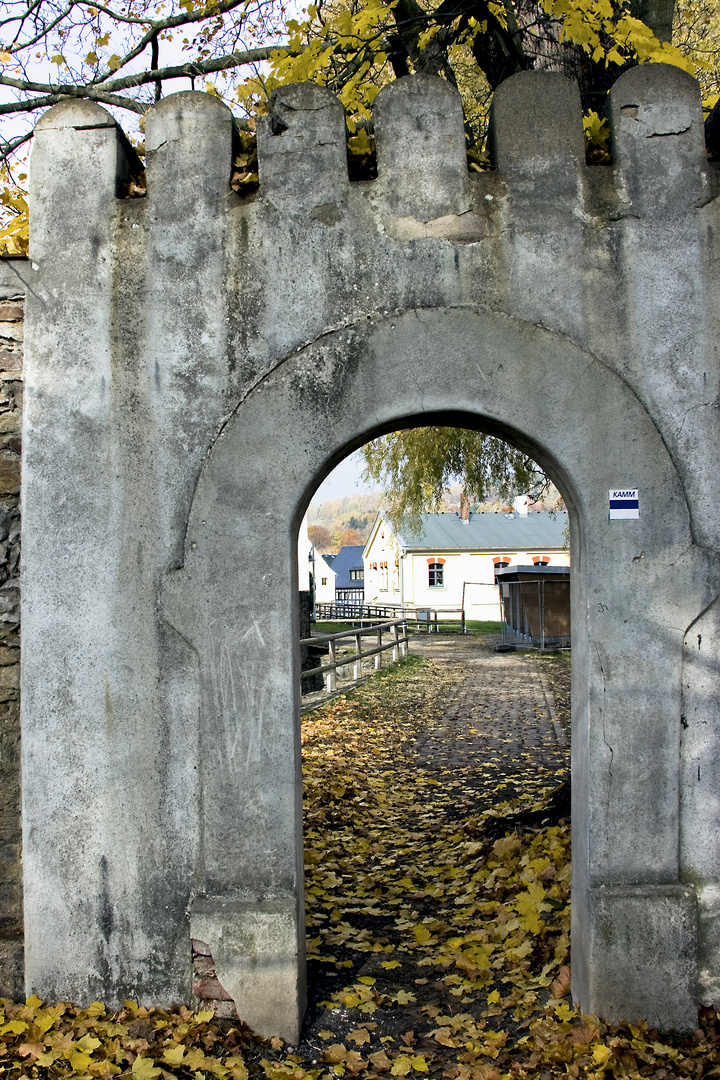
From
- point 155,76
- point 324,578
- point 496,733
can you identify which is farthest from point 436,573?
point 155,76

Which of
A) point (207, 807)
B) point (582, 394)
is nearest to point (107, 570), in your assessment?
point (207, 807)

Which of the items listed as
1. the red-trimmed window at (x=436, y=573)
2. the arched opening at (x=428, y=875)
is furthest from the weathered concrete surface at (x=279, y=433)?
the red-trimmed window at (x=436, y=573)

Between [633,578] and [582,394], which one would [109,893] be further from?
[582,394]

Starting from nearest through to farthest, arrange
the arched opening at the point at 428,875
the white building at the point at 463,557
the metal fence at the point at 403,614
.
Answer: the arched opening at the point at 428,875 → the metal fence at the point at 403,614 → the white building at the point at 463,557

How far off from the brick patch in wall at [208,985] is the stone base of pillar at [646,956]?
1.66m

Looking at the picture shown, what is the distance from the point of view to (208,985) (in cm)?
364

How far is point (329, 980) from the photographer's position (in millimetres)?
4223

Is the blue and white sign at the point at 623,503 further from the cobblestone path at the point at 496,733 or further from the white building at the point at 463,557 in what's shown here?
the white building at the point at 463,557

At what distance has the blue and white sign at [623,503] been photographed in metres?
3.60

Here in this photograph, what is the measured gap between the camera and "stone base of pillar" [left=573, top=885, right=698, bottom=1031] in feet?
11.5

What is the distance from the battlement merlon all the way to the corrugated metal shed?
125ft

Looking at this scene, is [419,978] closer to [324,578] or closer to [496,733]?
[496,733]

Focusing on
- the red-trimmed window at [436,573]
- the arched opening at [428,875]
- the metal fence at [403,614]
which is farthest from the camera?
the red-trimmed window at [436,573]

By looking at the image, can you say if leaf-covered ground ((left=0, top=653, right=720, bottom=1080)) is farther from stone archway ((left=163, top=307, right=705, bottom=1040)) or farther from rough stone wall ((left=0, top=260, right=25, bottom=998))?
rough stone wall ((left=0, top=260, right=25, bottom=998))
